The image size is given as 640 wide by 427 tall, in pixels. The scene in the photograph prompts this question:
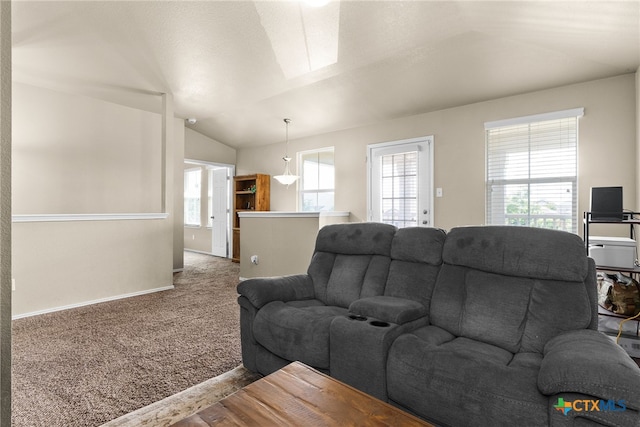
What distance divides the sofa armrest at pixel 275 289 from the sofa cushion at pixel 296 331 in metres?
0.07

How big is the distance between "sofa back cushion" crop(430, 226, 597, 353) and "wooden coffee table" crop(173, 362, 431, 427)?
91 centimetres

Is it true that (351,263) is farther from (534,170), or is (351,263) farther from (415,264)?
(534,170)

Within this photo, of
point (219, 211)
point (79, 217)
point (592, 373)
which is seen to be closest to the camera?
point (592, 373)

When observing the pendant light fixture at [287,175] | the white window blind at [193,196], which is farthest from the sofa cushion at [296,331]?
the white window blind at [193,196]

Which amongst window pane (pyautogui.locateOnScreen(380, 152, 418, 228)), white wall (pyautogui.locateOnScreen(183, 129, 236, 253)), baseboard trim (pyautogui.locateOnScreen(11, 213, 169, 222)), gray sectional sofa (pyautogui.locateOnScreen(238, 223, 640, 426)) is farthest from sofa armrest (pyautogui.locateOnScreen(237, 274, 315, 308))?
white wall (pyautogui.locateOnScreen(183, 129, 236, 253))

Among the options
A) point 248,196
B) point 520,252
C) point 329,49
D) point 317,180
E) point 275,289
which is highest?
point 329,49

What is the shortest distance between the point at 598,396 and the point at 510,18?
2961 millimetres

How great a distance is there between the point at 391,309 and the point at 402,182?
11.2 feet

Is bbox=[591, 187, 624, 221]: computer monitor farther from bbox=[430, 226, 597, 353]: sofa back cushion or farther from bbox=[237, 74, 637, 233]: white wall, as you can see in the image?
bbox=[237, 74, 637, 233]: white wall

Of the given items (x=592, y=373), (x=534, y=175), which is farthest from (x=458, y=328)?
(x=534, y=175)

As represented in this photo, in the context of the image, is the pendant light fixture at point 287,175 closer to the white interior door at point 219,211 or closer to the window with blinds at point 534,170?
the white interior door at point 219,211

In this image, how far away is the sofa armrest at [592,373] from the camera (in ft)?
3.48

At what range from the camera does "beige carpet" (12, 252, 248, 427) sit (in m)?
1.87

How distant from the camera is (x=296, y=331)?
190 cm
